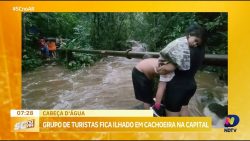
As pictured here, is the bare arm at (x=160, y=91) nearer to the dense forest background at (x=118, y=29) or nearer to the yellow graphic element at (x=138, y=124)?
the yellow graphic element at (x=138, y=124)

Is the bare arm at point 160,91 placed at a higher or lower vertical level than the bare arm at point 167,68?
lower

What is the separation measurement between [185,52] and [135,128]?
33.9 inches

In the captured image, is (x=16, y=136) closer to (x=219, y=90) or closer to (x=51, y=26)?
(x=51, y=26)

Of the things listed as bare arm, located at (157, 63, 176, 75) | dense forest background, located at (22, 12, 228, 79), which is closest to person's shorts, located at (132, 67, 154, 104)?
bare arm, located at (157, 63, 176, 75)

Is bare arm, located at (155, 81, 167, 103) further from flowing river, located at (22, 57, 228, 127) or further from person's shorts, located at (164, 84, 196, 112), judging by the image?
flowing river, located at (22, 57, 228, 127)

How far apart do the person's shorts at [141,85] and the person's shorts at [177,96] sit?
17 centimetres

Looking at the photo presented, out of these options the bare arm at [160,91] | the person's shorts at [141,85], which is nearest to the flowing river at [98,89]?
the person's shorts at [141,85]

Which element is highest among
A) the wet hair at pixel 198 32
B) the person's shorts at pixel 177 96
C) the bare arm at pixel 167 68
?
the wet hair at pixel 198 32

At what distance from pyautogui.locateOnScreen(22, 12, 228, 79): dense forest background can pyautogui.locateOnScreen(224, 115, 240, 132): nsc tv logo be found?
394mm

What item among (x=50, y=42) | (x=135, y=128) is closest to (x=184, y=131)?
(x=135, y=128)

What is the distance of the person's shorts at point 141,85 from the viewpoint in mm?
4070

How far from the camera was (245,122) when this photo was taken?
4070mm

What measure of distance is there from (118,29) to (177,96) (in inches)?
34.6

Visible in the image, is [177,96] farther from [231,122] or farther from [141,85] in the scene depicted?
[231,122]
